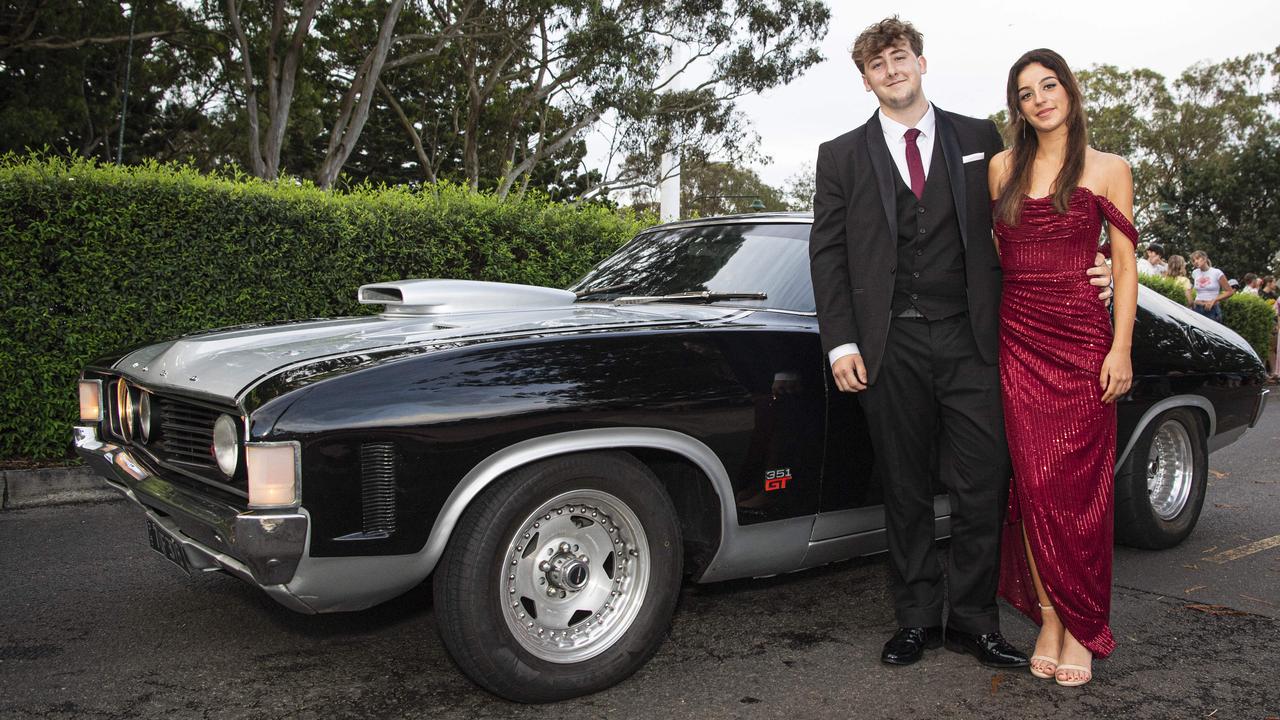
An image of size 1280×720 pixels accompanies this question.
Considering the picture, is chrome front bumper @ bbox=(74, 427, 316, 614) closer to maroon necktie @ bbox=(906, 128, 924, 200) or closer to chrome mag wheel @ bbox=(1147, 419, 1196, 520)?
maroon necktie @ bbox=(906, 128, 924, 200)

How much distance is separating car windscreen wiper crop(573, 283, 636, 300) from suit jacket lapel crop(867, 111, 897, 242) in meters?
1.29

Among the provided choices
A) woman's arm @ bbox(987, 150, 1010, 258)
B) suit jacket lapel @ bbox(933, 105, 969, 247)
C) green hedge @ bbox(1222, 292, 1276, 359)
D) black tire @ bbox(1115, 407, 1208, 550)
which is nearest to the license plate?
suit jacket lapel @ bbox(933, 105, 969, 247)

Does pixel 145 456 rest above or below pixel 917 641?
above

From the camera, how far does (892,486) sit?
10.6ft

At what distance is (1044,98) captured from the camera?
3090mm

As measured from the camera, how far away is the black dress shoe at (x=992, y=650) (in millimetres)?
3174

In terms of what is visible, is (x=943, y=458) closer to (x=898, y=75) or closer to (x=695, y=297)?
(x=695, y=297)

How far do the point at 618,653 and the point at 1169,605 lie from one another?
232cm

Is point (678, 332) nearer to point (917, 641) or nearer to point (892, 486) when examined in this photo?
point (892, 486)

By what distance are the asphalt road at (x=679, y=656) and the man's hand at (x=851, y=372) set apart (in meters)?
0.92

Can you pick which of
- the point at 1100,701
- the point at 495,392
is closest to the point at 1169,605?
the point at 1100,701

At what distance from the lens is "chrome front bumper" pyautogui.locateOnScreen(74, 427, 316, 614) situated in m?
2.43

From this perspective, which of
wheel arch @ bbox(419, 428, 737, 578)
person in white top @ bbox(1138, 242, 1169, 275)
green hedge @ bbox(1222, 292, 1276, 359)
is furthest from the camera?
green hedge @ bbox(1222, 292, 1276, 359)

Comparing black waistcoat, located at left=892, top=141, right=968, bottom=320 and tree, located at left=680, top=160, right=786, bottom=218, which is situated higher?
tree, located at left=680, top=160, right=786, bottom=218
